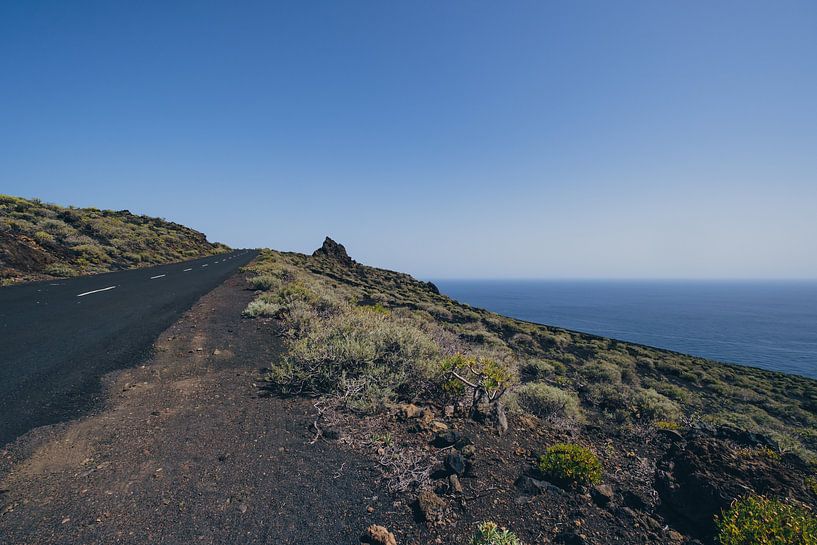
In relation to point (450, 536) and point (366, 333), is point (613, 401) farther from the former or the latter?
point (450, 536)

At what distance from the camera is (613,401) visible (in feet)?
37.1

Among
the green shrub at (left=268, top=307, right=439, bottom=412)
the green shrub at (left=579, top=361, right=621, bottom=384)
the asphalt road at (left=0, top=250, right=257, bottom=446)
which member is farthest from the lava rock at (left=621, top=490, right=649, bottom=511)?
the green shrub at (left=579, top=361, right=621, bottom=384)

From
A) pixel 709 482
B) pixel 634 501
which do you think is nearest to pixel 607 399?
pixel 709 482

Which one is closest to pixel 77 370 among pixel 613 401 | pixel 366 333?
pixel 366 333

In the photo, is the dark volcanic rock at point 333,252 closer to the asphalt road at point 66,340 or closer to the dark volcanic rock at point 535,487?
the asphalt road at point 66,340

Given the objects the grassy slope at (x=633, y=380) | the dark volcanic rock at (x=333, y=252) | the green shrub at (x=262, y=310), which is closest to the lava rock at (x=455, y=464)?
the grassy slope at (x=633, y=380)

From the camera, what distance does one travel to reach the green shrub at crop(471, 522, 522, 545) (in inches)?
120

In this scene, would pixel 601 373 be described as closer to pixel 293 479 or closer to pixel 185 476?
pixel 293 479

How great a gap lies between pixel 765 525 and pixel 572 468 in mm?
1757

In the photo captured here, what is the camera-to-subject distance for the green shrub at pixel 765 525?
322 cm

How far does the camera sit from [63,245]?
23609mm

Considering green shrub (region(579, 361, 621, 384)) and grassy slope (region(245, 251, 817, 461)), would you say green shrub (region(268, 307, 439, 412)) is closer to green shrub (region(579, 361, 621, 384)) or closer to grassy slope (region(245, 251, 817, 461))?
grassy slope (region(245, 251, 817, 461))

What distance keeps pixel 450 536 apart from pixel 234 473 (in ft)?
8.00

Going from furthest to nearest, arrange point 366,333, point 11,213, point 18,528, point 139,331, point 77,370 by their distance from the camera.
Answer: point 11,213, point 139,331, point 366,333, point 77,370, point 18,528
